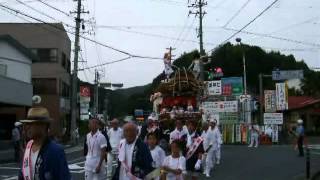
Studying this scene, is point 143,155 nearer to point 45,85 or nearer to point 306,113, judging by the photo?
point 45,85

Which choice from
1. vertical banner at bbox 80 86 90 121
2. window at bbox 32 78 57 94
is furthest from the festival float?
vertical banner at bbox 80 86 90 121

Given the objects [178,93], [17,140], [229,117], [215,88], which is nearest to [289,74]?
[229,117]

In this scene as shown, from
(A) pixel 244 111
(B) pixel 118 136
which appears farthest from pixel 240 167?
(A) pixel 244 111

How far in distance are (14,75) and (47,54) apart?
17458 millimetres

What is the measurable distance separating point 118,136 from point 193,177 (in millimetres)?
6410

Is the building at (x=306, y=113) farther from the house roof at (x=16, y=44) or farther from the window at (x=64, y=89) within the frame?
the house roof at (x=16, y=44)

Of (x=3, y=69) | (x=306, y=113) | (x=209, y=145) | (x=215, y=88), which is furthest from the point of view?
(x=306, y=113)

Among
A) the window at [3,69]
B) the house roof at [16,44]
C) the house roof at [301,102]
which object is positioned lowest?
the house roof at [301,102]

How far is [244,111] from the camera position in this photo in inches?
1868

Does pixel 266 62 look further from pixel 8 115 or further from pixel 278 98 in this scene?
pixel 8 115

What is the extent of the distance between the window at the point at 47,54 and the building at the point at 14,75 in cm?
1358

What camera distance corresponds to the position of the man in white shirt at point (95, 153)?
11672 millimetres

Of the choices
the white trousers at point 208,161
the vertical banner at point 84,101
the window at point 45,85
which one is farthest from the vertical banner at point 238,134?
the white trousers at point 208,161

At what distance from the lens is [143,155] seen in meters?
7.97
